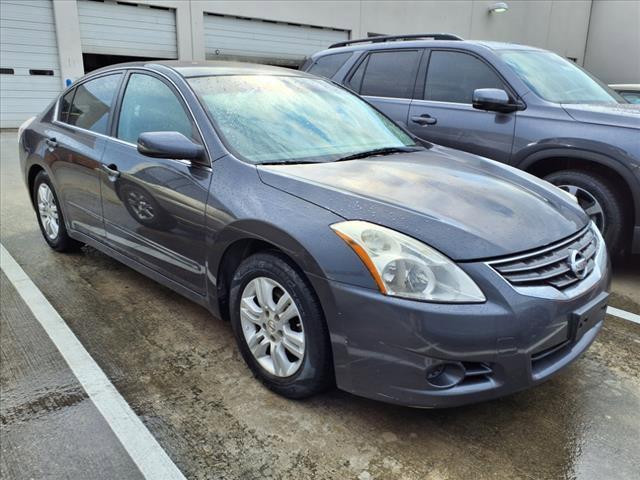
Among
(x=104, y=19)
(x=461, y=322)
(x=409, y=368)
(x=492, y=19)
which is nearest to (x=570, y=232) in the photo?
(x=461, y=322)

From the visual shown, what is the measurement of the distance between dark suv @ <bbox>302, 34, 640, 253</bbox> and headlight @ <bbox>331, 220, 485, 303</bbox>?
2.55 meters

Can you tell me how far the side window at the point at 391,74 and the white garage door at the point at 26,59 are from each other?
1155 centimetres

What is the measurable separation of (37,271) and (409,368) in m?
3.37

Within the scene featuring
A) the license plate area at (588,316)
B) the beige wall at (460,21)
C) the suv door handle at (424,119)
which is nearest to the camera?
the license plate area at (588,316)

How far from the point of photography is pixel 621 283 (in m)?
4.17

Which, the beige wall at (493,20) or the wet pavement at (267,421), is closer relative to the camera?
the wet pavement at (267,421)

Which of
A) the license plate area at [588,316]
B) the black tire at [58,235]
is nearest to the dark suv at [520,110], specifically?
the license plate area at [588,316]

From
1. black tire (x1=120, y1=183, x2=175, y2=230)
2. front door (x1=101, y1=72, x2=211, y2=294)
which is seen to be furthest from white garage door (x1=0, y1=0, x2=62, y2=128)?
black tire (x1=120, y1=183, x2=175, y2=230)

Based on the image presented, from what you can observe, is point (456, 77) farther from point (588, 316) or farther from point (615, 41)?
point (615, 41)

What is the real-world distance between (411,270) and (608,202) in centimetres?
270

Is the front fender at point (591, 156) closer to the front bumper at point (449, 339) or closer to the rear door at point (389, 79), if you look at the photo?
the rear door at point (389, 79)

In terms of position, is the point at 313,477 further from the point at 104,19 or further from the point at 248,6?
the point at 248,6

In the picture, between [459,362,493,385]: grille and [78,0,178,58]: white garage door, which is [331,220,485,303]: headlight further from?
[78,0,178,58]: white garage door

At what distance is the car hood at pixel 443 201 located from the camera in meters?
2.16
